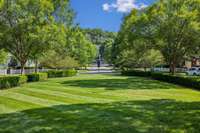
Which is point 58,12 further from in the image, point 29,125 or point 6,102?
point 29,125

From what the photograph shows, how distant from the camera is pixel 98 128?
9.98 metres

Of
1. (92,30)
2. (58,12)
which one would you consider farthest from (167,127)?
(92,30)

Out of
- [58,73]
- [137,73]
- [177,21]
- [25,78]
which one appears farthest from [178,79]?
[58,73]

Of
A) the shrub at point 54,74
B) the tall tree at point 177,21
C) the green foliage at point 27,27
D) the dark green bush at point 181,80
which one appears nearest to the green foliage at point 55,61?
the shrub at point 54,74

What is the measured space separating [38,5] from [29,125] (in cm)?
2255

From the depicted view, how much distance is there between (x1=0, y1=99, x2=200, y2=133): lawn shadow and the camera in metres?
9.84

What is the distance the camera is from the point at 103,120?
443 inches

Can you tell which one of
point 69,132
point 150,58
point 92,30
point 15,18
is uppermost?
point 92,30

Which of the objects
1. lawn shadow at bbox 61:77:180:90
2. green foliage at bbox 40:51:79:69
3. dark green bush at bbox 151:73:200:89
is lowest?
lawn shadow at bbox 61:77:180:90

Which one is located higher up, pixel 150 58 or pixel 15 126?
pixel 150 58

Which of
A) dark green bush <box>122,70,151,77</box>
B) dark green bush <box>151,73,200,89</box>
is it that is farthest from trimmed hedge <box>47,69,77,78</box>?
dark green bush <box>151,73,200,89</box>

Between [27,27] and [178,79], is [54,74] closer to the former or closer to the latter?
[27,27]

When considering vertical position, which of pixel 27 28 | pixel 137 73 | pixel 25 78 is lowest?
pixel 25 78

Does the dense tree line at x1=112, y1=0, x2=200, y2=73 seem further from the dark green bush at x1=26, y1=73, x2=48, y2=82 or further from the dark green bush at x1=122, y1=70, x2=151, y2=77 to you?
the dark green bush at x1=26, y1=73, x2=48, y2=82
